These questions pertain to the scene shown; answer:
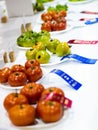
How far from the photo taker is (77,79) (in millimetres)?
1333

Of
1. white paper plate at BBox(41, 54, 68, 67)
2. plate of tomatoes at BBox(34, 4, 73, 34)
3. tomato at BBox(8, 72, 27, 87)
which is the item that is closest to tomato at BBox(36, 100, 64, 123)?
tomato at BBox(8, 72, 27, 87)

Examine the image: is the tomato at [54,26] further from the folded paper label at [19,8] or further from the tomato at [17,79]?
the tomato at [17,79]

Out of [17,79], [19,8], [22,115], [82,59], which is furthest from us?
[19,8]

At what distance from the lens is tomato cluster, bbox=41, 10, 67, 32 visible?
197cm

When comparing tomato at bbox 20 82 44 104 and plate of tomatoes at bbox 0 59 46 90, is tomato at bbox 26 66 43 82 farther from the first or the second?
tomato at bbox 20 82 44 104

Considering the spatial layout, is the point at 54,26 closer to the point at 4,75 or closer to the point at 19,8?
the point at 19,8

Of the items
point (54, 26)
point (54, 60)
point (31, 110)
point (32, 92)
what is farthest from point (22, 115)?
point (54, 26)

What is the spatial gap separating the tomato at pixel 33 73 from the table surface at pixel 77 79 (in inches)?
2.4

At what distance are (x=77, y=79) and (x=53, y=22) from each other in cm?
76

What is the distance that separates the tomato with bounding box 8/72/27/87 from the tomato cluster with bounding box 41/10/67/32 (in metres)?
0.77

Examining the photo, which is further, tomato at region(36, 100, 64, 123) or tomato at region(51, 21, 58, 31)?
tomato at region(51, 21, 58, 31)

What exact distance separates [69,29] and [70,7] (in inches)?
28.2

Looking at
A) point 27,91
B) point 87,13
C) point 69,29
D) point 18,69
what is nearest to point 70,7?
point 87,13

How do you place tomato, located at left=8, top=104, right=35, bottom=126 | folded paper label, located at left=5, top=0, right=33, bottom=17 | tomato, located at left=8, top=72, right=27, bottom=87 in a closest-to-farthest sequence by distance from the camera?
1. tomato, located at left=8, top=104, right=35, bottom=126
2. tomato, located at left=8, top=72, right=27, bottom=87
3. folded paper label, located at left=5, top=0, right=33, bottom=17
